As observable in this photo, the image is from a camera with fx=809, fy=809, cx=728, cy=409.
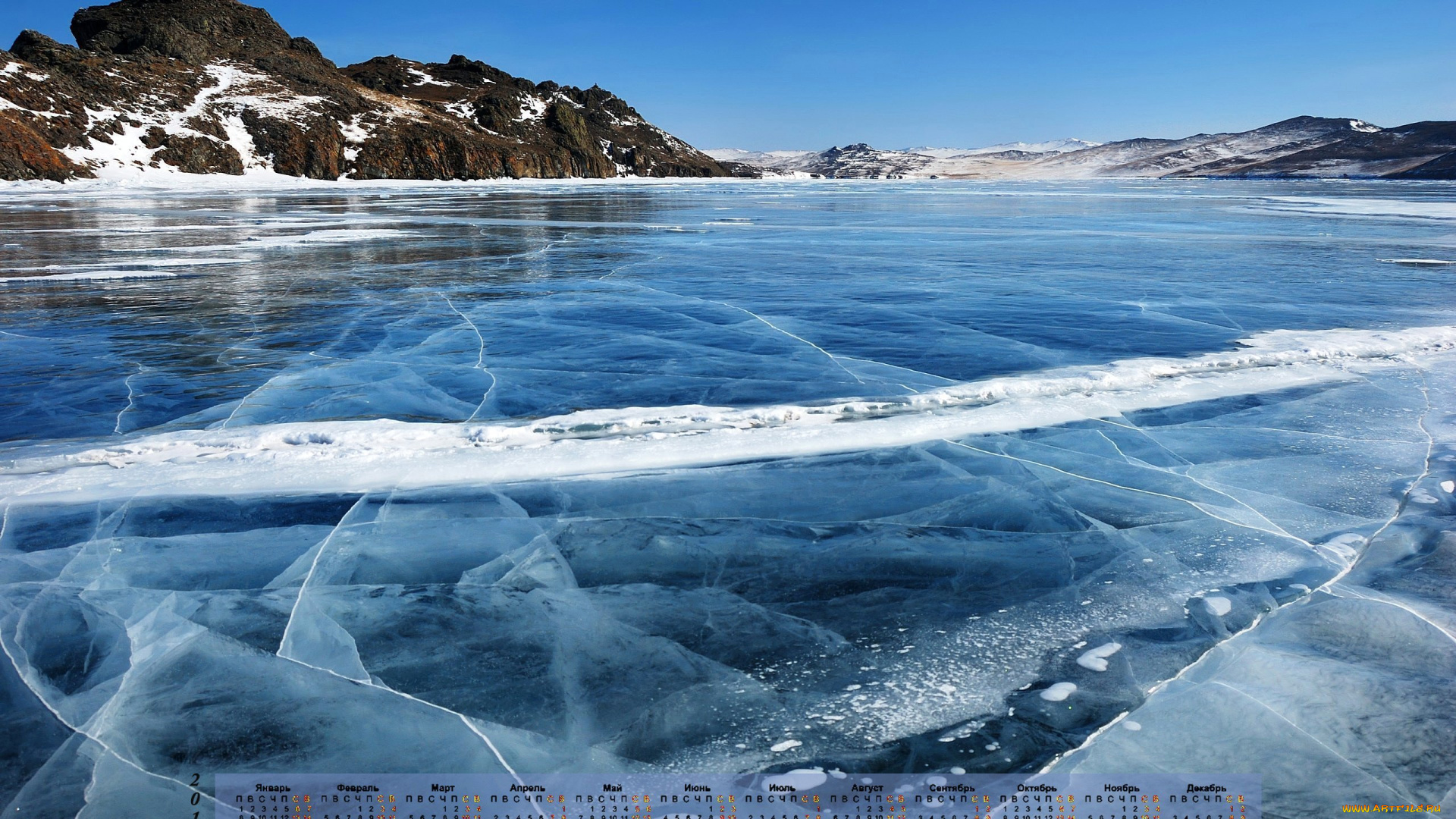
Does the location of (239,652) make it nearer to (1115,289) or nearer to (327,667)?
(327,667)

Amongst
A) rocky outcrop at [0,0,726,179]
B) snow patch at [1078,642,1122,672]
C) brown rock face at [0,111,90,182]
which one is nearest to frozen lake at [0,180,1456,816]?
snow patch at [1078,642,1122,672]

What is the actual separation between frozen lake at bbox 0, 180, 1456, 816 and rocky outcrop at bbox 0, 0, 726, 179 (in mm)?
51620

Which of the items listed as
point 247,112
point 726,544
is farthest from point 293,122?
point 726,544

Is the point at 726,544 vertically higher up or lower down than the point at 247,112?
lower down

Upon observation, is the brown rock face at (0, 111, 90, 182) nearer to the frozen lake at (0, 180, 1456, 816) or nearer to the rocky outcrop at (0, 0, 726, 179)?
the rocky outcrop at (0, 0, 726, 179)

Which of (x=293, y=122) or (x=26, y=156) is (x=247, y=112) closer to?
(x=293, y=122)

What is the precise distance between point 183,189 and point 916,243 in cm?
4147

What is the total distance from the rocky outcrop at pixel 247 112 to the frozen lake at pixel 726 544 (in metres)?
51.6

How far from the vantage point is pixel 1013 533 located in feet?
10.4

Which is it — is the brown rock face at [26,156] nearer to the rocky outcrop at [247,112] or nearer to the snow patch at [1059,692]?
the rocky outcrop at [247,112]

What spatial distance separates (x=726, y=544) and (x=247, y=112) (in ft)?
250

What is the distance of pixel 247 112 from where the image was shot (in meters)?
64.4

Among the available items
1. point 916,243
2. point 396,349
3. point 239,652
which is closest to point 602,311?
point 396,349

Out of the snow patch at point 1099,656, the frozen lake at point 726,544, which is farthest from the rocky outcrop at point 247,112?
the snow patch at point 1099,656
